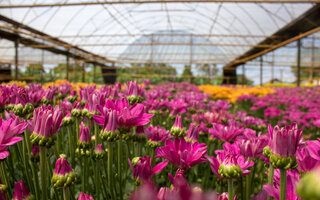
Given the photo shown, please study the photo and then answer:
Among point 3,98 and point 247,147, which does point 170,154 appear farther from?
point 3,98

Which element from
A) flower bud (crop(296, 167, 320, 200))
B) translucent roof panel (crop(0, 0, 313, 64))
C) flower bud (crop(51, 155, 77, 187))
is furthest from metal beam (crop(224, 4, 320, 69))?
flower bud (crop(296, 167, 320, 200))

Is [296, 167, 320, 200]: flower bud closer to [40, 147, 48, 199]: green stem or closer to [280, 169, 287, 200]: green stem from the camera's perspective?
[280, 169, 287, 200]: green stem

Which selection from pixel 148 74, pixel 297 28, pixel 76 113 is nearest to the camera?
pixel 76 113

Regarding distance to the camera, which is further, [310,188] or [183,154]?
[183,154]

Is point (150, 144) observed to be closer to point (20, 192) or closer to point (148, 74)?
point (20, 192)

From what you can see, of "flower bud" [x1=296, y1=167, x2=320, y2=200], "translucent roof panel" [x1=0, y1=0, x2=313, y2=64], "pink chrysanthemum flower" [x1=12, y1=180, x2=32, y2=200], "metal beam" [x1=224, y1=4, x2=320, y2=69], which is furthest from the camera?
"translucent roof panel" [x1=0, y1=0, x2=313, y2=64]

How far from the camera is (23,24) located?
10.5m

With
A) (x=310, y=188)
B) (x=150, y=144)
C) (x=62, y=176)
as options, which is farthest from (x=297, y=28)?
(x=310, y=188)

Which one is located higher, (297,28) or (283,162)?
(297,28)

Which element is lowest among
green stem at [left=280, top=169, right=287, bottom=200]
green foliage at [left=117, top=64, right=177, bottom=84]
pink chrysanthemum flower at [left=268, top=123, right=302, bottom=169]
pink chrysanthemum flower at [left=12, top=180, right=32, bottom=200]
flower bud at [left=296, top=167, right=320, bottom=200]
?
pink chrysanthemum flower at [left=12, top=180, right=32, bottom=200]

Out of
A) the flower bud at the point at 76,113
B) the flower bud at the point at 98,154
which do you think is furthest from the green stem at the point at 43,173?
the flower bud at the point at 76,113

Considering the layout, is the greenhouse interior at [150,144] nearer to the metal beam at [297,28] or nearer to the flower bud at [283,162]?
the flower bud at [283,162]

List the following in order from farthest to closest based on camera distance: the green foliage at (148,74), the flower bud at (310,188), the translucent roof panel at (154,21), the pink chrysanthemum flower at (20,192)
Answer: the green foliage at (148,74) < the translucent roof panel at (154,21) < the pink chrysanthemum flower at (20,192) < the flower bud at (310,188)

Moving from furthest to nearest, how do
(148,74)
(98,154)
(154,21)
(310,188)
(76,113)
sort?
(154,21), (148,74), (76,113), (98,154), (310,188)
